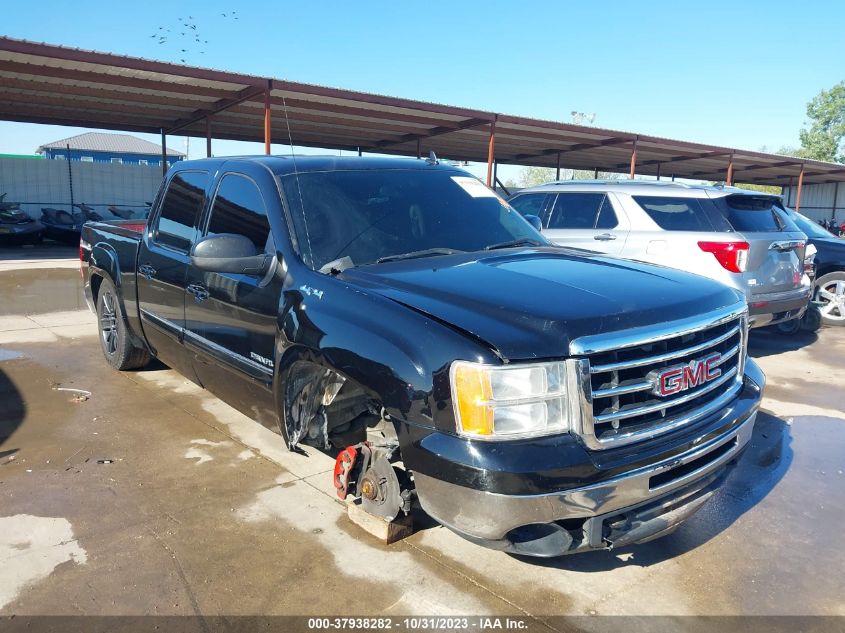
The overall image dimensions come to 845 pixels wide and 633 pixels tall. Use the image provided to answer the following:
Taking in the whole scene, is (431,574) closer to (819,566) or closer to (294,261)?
(294,261)

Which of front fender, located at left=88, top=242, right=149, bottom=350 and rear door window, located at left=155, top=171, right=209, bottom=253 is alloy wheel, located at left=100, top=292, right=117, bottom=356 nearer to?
front fender, located at left=88, top=242, right=149, bottom=350

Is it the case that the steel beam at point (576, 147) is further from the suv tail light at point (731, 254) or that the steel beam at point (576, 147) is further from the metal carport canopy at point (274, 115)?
the suv tail light at point (731, 254)

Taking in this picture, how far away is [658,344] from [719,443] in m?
0.60

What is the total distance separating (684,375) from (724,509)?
144 centimetres

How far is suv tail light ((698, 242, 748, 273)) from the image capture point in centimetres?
627

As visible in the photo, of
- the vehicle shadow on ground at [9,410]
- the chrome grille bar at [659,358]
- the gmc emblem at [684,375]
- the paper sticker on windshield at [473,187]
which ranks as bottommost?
the vehicle shadow on ground at [9,410]

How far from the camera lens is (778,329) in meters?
9.02

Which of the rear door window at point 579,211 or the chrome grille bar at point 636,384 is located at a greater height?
the rear door window at point 579,211

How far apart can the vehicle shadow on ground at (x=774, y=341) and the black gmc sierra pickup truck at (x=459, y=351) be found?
4959 millimetres

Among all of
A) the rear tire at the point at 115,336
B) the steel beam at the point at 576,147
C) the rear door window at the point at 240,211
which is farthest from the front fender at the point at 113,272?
the steel beam at the point at 576,147

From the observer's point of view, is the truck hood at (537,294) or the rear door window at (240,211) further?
the rear door window at (240,211)

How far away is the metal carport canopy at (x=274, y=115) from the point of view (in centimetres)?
1302

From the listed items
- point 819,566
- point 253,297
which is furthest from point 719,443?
point 253,297

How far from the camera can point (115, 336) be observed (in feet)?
20.0
